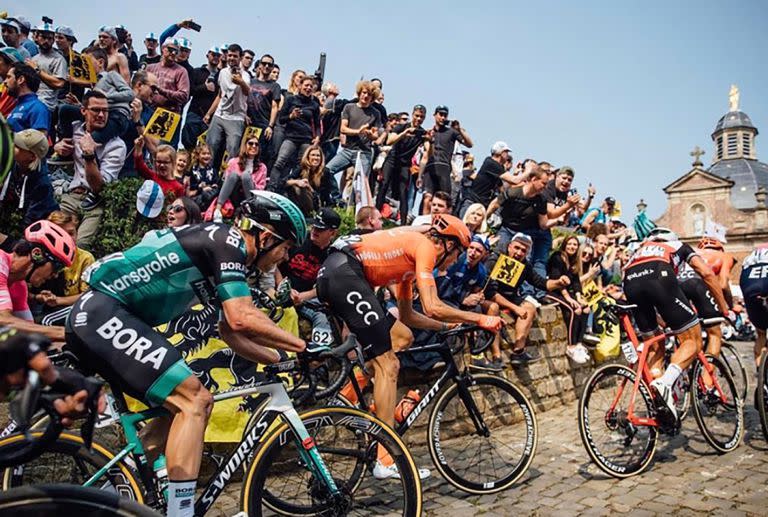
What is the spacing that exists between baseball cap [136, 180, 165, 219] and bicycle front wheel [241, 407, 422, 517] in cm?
388

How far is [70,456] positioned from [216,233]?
1.49 meters

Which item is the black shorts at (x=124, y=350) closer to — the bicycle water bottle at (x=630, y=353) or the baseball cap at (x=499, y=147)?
the bicycle water bottle at (x=630, y=353)

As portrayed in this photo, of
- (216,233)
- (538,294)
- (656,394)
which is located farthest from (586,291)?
(216,233)

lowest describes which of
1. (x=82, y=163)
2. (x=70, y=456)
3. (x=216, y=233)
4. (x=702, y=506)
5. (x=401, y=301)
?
(x=702, y=506)

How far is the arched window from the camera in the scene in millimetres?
53403

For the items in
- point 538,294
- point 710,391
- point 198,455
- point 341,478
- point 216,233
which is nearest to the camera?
point 198,455

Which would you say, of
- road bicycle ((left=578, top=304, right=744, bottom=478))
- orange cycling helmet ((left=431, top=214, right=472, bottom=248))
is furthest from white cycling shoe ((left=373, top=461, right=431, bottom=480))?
road bicycle ((left=578, top=304, right=744, bottom=478))

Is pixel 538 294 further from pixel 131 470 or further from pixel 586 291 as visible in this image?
pixel 131 470

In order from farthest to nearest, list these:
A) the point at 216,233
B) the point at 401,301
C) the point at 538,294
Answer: the point at 538,294 → the point at 401,301 → the point at 216,233

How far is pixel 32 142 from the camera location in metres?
5.42

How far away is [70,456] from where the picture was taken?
10.6 ft

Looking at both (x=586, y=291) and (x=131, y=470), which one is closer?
(x=131, y=470)

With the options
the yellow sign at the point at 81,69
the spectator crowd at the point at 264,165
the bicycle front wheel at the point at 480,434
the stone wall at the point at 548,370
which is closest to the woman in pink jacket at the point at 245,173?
the spectator crowd at the point at 264,165

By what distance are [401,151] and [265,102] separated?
8.27 ft
